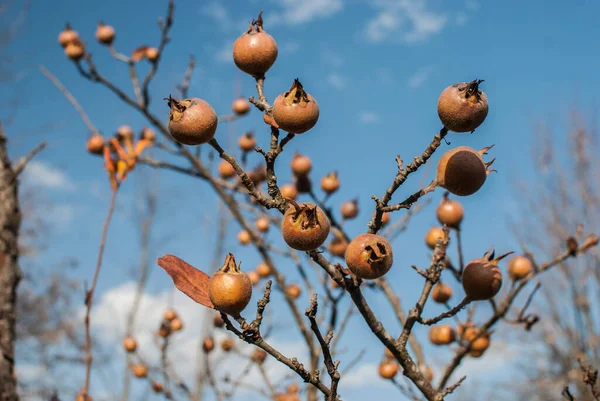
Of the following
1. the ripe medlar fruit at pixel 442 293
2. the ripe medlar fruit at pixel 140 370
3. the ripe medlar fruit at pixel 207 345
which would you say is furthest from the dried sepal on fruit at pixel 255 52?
the ripe medlar fruit at pixel 140 370

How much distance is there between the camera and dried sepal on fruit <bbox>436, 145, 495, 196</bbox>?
3.64 ft

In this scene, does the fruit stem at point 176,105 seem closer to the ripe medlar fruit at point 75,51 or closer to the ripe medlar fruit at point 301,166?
the ripe medlar fruit at point 301,166

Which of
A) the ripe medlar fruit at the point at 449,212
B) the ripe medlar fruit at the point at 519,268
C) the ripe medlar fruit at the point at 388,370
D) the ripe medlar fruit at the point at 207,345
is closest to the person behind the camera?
the ripe medlar fruit at the point at 449,212

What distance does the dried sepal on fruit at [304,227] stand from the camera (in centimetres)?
103

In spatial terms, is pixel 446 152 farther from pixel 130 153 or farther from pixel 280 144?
pixel 130 153

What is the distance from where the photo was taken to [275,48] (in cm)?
128

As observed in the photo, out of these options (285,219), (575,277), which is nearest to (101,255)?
(285,219)

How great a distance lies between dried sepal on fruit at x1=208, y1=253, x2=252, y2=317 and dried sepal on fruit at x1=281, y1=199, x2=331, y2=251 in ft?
0.39

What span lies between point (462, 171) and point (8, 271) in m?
3.08

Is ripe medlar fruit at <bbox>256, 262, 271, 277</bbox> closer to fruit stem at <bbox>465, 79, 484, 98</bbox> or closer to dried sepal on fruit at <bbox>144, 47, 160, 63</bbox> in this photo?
dried sepal on fruit at <bbox>144, 47, 160, 63</bbox>

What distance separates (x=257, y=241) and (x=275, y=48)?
179 centimetres

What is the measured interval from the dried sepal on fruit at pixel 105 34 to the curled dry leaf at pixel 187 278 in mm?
3204

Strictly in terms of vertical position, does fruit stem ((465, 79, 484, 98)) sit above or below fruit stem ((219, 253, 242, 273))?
above

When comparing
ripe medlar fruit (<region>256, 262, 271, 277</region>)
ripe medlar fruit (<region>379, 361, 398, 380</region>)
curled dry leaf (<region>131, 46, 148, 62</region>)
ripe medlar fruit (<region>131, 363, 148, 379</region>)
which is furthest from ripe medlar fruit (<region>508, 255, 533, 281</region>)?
curled dry leaf (<region>131, 46, 148, 62</region>)
